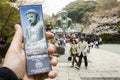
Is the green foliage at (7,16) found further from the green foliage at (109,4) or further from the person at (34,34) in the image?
the green foliage at (109,4)

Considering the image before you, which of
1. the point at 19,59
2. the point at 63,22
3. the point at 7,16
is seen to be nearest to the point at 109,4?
the point at 63,22

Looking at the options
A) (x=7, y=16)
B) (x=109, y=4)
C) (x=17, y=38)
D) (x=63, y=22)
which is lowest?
(x=63, y=22)

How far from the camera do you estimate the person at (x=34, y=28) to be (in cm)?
252

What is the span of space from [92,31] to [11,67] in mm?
67440

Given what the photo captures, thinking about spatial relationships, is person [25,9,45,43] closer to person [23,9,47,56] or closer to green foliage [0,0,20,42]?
person [23,9,47,56]

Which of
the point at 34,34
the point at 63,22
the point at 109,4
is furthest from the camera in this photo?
the point at 109,4

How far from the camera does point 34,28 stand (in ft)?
8.42

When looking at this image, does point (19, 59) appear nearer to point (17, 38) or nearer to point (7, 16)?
point (17, 38)

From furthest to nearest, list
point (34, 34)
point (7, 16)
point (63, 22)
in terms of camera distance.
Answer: point (63, 22)
point (7, 16)
point (34, 34)

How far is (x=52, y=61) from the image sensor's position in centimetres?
252

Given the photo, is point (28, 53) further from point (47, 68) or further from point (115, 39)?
point (115, 39)

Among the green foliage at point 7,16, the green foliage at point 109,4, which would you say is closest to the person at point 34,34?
the green foliage at point 7,16

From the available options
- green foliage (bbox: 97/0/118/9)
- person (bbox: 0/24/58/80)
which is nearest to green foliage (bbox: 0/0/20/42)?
person (bbox: 0/24/58/80)

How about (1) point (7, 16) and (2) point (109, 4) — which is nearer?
(1) point (7, 16)
